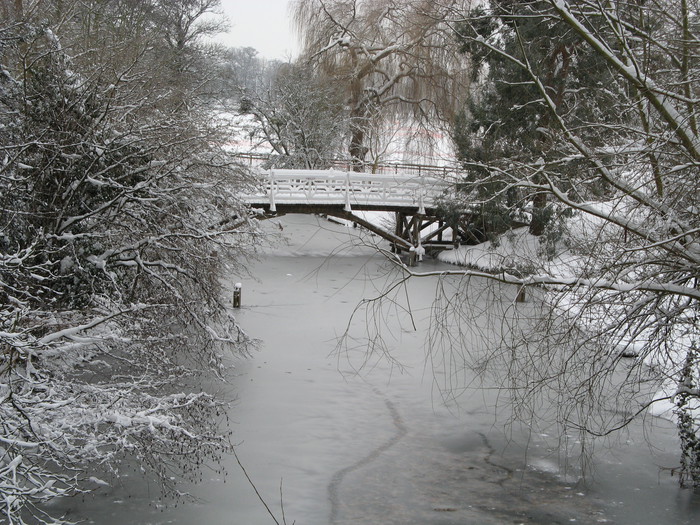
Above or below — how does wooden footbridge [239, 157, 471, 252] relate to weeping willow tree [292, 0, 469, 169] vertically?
below

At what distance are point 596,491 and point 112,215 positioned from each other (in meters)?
6.22

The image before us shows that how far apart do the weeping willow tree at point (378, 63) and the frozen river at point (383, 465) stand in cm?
1668

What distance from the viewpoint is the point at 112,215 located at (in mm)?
9680

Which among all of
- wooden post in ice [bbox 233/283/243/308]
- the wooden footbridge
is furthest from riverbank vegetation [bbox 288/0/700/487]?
wooden post in ice [bbox 233/283/243/308]

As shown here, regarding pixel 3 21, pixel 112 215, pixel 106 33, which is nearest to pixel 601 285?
pixel 112 215

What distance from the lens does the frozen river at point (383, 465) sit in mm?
7449

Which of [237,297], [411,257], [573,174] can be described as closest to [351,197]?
[411,257]

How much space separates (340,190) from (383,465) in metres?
15.7

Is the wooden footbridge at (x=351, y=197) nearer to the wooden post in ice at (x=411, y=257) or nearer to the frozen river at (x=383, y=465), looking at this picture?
the wooden post in ice at (x=411, y=257)

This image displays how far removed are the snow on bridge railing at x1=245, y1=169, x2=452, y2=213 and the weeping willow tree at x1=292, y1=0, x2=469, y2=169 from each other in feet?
15.6

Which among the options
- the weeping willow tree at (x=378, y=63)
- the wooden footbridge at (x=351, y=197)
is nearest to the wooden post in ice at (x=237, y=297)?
the wooden footbridge at (x=351, y=197)

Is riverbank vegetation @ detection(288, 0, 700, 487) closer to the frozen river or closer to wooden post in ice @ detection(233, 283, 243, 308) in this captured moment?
the frozen river

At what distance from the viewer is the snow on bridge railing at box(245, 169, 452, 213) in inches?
887

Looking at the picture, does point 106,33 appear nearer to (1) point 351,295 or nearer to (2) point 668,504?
(1) point 351,295
